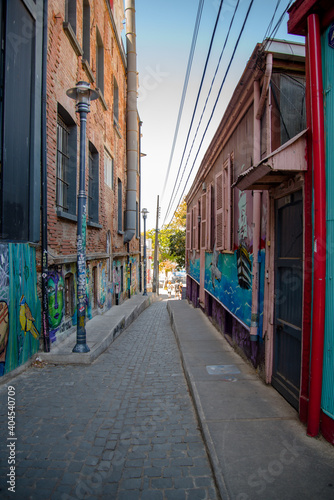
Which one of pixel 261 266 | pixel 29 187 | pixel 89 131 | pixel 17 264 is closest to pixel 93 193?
pixel 89 131

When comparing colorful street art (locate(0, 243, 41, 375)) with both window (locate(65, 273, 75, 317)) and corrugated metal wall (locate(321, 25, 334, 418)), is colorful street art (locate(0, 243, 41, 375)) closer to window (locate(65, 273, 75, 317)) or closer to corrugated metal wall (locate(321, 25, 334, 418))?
window (locate(65, 273, 75, 317))

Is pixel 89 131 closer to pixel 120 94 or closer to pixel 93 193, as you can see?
pixel 93 193

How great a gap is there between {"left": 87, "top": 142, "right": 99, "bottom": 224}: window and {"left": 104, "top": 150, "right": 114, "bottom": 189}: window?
1511 mm

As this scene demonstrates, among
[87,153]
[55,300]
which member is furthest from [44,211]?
[87,153]

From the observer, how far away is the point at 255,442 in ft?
10.3

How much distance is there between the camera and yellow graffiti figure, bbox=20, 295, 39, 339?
5454mm

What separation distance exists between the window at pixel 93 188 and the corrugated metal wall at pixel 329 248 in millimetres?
8324

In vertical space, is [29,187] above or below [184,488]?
above

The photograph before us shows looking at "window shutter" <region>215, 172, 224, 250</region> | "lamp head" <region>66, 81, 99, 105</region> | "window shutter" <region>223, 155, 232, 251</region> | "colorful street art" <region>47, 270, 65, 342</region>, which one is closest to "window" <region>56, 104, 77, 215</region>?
"lamp head" <region>66, 81, 99, 105</region>

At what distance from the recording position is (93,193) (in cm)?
1065

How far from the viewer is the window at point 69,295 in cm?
770

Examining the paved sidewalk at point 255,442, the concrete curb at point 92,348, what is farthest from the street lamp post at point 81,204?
the paved sidewalk at point 255,442

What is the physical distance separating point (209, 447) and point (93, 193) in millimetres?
8843

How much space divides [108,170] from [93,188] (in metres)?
2.31
